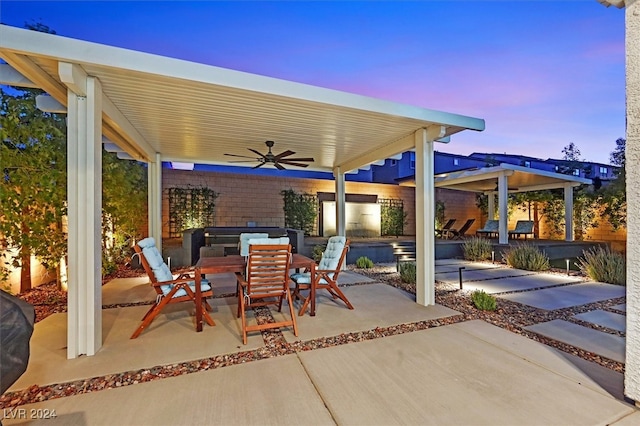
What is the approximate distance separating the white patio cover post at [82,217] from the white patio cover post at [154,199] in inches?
158

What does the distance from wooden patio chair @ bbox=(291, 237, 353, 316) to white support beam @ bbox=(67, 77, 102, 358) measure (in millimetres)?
Result: 2278

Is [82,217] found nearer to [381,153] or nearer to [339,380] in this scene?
[339,380]

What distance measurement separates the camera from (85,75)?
8.99ft

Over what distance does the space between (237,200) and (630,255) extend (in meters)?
10.4

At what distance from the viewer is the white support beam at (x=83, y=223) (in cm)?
265

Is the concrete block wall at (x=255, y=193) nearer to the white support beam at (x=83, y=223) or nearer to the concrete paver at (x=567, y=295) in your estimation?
the white support beam at (x=83, y=223)

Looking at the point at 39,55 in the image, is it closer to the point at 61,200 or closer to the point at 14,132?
the point at 14,132

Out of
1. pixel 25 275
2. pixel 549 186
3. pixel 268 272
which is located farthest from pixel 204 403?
pixel 549 186

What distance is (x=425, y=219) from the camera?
14.1 ft

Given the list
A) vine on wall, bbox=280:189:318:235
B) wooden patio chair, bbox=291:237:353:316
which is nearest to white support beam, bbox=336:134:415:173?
wooden patio chair, bbox=291:237:353:316

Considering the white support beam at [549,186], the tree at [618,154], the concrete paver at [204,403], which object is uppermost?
the tree at [618,154]

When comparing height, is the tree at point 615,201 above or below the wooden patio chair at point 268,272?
above

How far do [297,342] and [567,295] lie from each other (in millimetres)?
4753

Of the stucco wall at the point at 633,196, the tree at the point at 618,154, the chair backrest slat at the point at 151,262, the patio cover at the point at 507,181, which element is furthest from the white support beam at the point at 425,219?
the tree at the point at 618,154
